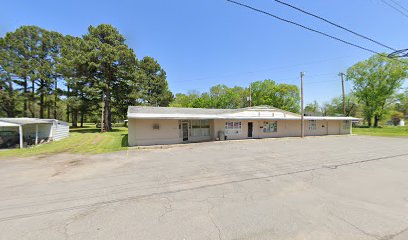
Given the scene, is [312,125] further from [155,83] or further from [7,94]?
[7,94]

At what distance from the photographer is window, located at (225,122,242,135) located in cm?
1828

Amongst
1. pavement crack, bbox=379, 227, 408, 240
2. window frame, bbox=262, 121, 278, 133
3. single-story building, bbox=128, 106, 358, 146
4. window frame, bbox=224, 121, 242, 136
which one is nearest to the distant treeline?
single-story building, bbox=128, 106, 358, 146

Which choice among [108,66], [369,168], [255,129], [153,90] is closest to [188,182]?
[369,168]

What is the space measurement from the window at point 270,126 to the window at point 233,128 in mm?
3748

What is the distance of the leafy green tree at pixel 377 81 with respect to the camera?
36.1 m

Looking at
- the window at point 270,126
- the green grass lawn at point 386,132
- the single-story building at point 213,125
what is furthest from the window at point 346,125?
the window at point 270,126

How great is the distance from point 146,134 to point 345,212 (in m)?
13.3

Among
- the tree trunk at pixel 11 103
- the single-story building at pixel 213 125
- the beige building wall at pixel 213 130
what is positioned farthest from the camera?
the tree trunk at pixel 11 103

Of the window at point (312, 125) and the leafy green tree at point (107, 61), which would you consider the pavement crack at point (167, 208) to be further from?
the leafy green tree at point (107, 61)

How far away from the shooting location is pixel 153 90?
4016 centimetres

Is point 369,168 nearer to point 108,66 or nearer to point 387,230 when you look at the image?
point 387,230

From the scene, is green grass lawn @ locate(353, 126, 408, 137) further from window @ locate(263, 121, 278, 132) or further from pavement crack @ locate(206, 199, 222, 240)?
pavement crack @ locate(206, 199, 222, 240)

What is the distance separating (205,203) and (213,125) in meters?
13.4

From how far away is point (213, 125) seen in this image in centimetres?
1761
